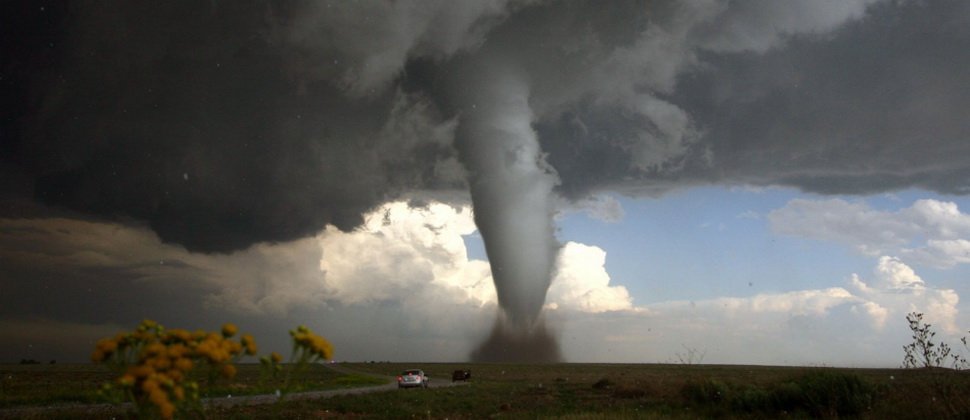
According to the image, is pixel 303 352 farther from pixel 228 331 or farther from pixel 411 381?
pixel 411 381

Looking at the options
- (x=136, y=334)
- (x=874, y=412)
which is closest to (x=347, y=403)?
(x=874, y=412)

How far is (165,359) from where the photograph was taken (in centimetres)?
372

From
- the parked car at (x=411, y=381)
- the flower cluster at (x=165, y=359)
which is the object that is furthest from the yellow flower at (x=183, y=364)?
the parked car at (x=411, y=381)

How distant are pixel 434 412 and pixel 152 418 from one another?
23.6m

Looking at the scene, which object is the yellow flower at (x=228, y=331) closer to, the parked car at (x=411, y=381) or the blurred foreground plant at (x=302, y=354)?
the blurred foreground plant at (x=302, y=354)

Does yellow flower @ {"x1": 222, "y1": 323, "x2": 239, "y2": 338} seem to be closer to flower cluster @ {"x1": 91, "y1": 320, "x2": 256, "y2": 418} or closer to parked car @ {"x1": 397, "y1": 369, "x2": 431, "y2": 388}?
flower cluster @ {"x1": 91, "y1": 320, "x2": 256, "y2": 418}

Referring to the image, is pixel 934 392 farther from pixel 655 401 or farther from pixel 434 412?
pixel 434 412

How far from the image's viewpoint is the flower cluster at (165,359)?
353 centimetres

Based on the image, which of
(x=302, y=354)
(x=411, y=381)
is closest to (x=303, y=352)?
(x=302, y=354)

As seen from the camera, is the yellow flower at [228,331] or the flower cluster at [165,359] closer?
the flower cluster at [165,359]

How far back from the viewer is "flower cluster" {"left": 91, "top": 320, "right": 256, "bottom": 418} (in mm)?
3533

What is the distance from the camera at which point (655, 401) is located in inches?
1078

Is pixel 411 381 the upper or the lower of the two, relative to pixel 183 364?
lower

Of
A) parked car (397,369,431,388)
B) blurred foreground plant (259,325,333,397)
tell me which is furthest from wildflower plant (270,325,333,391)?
parked car (397,369,431,388)
